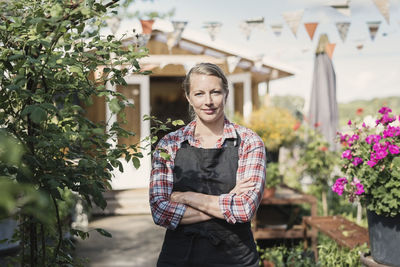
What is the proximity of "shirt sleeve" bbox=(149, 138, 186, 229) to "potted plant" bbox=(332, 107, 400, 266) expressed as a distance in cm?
131

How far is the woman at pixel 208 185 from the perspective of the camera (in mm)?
1882

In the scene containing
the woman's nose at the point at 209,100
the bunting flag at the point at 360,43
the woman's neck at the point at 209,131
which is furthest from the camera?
the bunting flag at the point at 360,43

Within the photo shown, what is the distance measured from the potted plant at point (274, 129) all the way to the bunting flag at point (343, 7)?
5.68ft

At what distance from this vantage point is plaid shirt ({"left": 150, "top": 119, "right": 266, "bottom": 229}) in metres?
1.85

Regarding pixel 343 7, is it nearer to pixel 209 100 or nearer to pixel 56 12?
pixel 209 100

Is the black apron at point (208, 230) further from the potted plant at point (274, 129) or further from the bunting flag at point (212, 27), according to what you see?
the bunting flag at point (212, 27)

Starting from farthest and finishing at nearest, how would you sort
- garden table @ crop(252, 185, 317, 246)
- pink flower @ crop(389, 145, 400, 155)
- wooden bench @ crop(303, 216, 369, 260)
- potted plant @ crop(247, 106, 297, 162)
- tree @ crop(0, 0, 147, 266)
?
potted plant @ crop(247, 106, 297, 162)
garden table @ crop(252, 185, 317, 246)
wooden bench @ crop(303, 216, 369, 260)
pink flower @ crop(389, 145, 400, 155)
tree @ crop(0, 0, 147, 266)

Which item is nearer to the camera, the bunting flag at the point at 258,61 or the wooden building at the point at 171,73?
the wooden building at the point at 171,73

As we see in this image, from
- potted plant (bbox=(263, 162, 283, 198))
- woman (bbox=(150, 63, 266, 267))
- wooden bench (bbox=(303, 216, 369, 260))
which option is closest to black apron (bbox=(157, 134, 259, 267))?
woman (bbox=(150, 63, 266, 267))

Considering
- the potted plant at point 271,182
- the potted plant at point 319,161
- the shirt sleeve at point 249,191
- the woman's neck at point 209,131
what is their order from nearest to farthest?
the shirt sleeve at point 249,191
the woman's neck at point 209,131
the potted plant at point 271,182
the potted plant at point 319,161

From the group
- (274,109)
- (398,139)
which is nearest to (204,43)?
(274,109)

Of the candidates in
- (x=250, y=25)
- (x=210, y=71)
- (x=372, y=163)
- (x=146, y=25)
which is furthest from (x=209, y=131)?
(x=146, y=25)

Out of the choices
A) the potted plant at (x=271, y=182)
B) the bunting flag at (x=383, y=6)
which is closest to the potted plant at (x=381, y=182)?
the potted plant at (x=271, y=182)

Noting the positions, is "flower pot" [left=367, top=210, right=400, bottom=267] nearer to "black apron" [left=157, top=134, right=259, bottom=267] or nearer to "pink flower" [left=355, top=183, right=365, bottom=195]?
"pink flower" [left=355, top=183, right=365, bottom=195]
